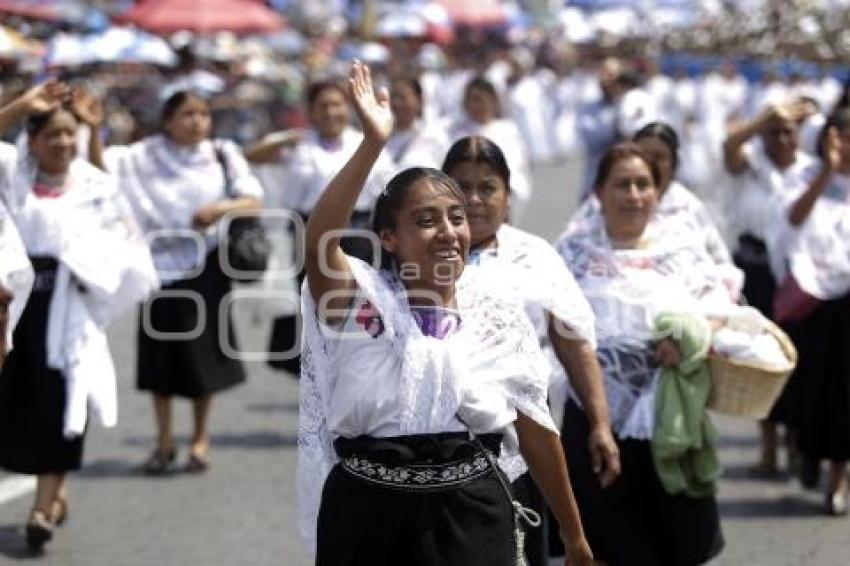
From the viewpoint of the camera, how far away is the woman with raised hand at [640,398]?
6.24 meters

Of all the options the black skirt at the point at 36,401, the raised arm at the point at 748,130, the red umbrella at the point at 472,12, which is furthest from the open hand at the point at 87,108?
the red umbrella at the point at 472,12

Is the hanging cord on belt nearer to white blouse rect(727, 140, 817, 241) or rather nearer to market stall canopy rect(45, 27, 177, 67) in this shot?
white blouse rect(727, 140, 817, 241)

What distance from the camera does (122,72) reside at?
78.9ft

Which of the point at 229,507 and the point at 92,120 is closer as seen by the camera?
the point at 92,120

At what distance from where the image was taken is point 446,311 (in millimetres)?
4547

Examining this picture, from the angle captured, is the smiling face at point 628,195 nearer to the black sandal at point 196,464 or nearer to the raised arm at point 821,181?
the raised arm at point 821,181

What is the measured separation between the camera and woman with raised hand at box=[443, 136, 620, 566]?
535 centimetres

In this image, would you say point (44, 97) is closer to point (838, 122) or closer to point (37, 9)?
point (838, 122)

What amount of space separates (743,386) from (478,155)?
136 centimetres

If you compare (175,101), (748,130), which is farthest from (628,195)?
(175,101)

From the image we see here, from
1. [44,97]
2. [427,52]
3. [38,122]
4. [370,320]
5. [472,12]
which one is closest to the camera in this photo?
[370,320]

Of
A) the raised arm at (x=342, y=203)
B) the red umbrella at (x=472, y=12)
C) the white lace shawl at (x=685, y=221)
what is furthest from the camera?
the red umbrella at (x=472, y=12)

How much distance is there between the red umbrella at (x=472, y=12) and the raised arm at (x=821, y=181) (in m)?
27.6

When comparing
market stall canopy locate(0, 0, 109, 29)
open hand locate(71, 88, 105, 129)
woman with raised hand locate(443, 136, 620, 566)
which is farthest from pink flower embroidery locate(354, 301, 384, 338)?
market stall canopy locate(0, 0, 109, 29)
